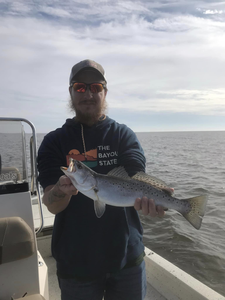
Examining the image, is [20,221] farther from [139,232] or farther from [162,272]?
[162,272]

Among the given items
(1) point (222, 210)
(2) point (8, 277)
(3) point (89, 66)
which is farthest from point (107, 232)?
(1) point (222, 210)

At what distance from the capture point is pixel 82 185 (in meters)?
2.49

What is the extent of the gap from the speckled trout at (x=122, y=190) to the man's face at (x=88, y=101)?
757 mm

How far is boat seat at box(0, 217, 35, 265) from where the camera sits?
309cm

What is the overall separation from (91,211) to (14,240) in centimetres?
120

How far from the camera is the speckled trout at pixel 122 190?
2533 millimetres

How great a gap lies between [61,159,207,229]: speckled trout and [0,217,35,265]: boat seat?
125cm

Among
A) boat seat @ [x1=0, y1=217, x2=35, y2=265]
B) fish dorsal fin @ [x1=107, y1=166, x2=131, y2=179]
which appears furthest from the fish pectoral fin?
boat seat @ [x1=0, y1=217, x2=35, y2=265]

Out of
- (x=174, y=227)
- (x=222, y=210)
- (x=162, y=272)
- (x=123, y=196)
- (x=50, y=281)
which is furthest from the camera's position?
(x=222, y=210)

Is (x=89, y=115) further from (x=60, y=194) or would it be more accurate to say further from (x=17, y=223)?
(x=17, y=223)

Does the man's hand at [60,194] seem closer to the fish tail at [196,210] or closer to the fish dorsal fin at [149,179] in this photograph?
the fish dorsal fin at [149,179]

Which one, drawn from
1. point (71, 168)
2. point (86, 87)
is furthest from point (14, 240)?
point (86, 87)

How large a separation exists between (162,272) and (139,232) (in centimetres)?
228

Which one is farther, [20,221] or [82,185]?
[20,221]
